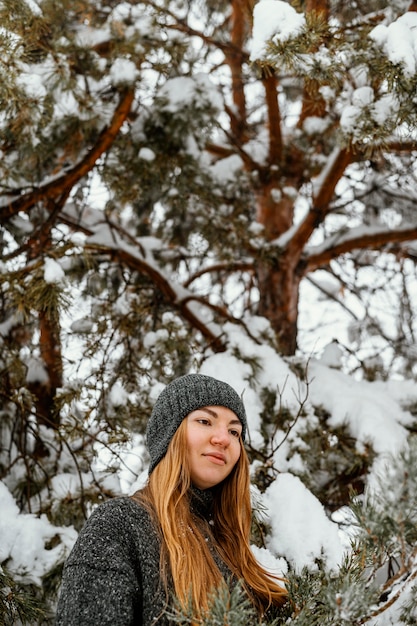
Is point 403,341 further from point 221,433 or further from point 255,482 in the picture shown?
point 221,433

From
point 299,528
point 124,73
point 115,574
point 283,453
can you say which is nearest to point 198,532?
point 115,574

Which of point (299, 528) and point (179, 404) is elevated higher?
point (179, 404)

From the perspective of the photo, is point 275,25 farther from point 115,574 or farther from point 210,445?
point 115,574

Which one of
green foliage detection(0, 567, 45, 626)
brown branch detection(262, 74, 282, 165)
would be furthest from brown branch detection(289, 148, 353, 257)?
green foliage detection(0, 567, 45, 626)

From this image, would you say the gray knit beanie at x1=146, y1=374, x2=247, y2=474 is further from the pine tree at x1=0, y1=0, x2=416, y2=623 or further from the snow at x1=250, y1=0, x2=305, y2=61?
the snow at x1=250, y1=0, x2=305, y2=61

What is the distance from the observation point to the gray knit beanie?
1.75 metres

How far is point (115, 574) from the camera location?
137 centimetres

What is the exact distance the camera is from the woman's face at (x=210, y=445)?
1.70 meters

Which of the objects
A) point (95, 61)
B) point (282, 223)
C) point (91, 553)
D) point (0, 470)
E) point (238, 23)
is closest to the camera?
point (91, 553)

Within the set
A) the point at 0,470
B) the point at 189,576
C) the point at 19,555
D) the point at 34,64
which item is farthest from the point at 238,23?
the point at 189,576

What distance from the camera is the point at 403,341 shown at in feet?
17.5

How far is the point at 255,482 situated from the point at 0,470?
126 centimetres

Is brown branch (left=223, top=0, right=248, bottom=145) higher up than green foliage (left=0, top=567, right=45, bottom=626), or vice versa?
brown branch (left=223, top=0, right=248, bottom=145)

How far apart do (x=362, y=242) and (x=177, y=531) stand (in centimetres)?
324
